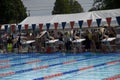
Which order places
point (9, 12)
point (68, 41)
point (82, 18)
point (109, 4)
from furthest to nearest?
point (9, 12), point (109, 4), point (82, 18), point (68, 41)

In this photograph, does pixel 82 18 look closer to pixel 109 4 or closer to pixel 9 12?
pixel 109 4

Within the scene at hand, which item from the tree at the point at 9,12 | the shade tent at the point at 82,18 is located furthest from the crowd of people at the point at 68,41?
the tree at the point at 9,12

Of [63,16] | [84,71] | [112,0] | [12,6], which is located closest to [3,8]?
[12,6]

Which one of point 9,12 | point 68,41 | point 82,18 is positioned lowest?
point 68,41

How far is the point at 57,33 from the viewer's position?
23.2 meters

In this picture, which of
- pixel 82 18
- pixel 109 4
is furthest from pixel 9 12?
pixel 82 18

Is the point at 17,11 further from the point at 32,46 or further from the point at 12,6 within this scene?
the point at 32,46

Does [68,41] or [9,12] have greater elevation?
[9,12]

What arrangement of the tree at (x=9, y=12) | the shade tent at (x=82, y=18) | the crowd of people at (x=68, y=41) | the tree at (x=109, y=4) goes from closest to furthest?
the crowd of people at (x=68, y=41) < the shade tent at (x=82, y=18) < the tree at (x=109, y=4) < the tree at (x=9, y=12)

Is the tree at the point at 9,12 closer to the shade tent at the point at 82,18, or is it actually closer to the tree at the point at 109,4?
the tree at the point at 109,4

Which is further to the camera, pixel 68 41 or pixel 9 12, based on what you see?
pixel 9 12

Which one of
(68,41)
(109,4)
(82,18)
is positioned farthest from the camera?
(109,4)

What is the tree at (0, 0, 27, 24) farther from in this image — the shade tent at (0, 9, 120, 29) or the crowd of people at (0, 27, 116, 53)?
the crowd of people at (0, 27, 116, 53)

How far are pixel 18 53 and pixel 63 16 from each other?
4.60 m
